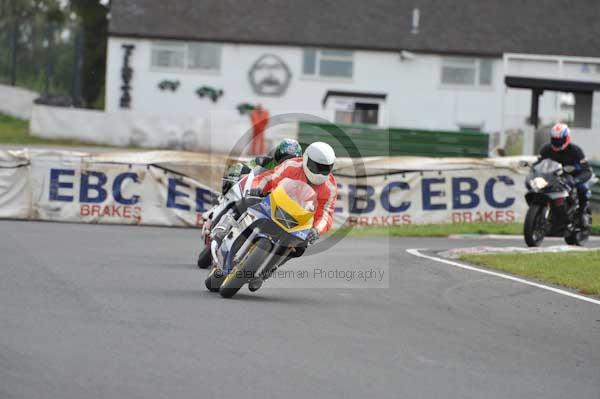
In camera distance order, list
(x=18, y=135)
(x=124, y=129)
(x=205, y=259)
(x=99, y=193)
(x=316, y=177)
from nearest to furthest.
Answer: (x=316, y=177) → (x=205, y=259) → (x=99, y=193) → (x=124, y=129) → (x=18, y=135)

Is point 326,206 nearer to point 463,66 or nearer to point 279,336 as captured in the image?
point 279,336

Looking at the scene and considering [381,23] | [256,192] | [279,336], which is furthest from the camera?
[381,23]

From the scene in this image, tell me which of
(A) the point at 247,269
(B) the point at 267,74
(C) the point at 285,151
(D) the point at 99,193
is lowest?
(A) the point at 247,269

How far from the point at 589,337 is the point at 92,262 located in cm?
605

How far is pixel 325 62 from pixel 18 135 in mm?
12779

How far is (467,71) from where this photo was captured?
4625cm

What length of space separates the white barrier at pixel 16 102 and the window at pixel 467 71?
16.5 meters

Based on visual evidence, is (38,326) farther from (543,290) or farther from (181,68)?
(181,68)

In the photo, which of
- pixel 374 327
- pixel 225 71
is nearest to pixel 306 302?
pixel 374 327

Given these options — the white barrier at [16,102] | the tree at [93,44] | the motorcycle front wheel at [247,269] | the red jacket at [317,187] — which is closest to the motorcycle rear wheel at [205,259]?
the red jacket at [317,187]

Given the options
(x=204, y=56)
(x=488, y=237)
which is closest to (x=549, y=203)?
(x=488, y=237)

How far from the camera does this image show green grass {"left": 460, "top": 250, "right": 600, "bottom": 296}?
13055mm

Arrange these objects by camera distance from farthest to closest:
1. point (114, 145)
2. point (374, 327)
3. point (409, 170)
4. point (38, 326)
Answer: point (114, 145)
point (409, 170)
point (374, 327)
point (38, 326)

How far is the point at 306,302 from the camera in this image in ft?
35.1
